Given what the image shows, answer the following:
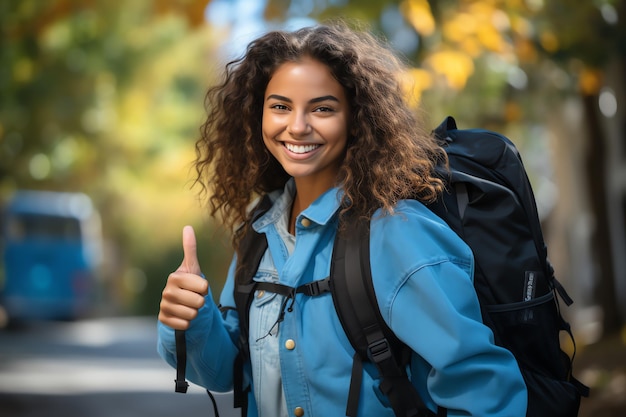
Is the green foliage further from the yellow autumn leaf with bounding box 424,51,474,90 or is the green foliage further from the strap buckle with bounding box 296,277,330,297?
the yellow autumn leaf with bounding box 424,51,474,90

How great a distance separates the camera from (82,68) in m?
15.1

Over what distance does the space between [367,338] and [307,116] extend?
0.75m

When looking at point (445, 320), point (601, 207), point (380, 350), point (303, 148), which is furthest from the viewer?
point (601, 207)

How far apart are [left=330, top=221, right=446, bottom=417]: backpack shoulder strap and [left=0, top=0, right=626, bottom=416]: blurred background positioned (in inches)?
35.2

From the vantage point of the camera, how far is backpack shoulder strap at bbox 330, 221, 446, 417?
101 inches

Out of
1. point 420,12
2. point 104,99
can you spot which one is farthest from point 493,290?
point 104,99

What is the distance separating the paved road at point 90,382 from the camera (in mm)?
9859

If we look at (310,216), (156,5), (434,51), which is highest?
(156,5)

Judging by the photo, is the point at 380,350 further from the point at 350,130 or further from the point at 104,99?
the point at 104,99

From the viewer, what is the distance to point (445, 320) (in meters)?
2.43

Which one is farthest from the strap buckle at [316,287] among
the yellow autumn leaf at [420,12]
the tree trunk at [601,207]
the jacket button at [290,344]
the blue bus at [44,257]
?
the blue bus at [44,257]

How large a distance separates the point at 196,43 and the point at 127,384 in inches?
Result: 529

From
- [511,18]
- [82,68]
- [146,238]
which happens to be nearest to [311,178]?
[511,18]

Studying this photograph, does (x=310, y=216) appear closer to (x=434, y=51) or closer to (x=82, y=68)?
(x=434, y=51)
